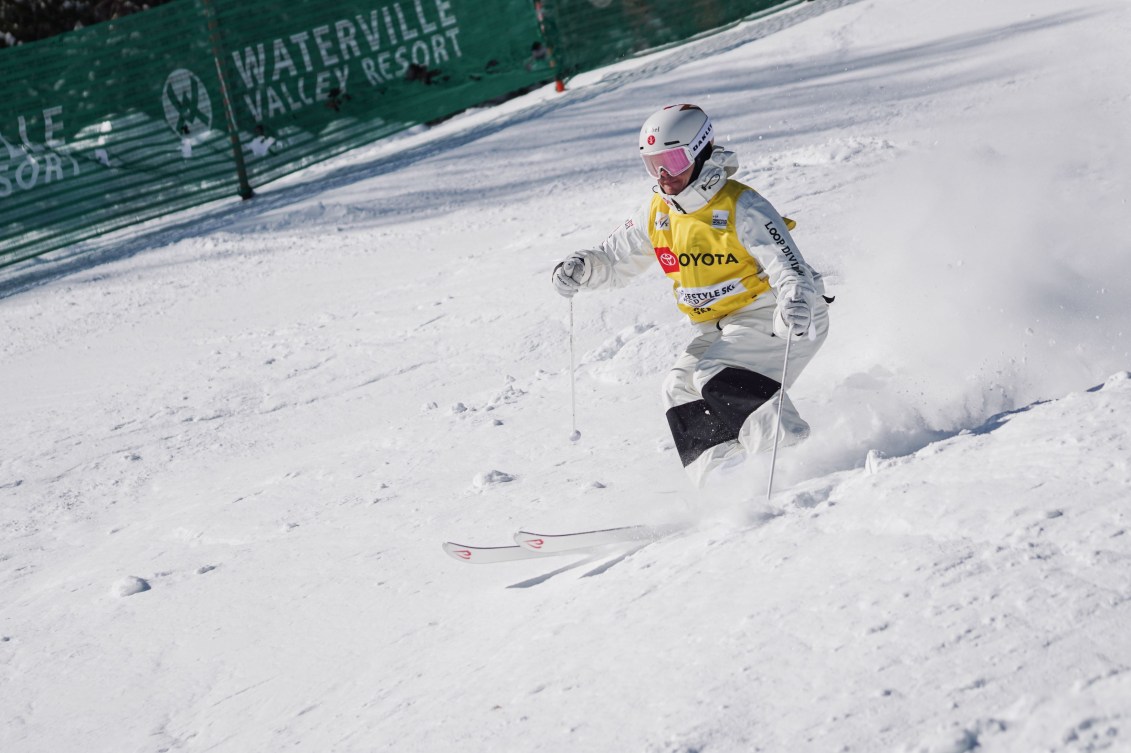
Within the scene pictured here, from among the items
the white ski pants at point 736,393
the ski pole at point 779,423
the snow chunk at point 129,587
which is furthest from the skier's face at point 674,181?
the snow chunk at point 129,587

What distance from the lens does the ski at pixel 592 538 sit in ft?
13.5

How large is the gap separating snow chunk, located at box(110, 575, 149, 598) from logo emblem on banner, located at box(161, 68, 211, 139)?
8198 millimetres

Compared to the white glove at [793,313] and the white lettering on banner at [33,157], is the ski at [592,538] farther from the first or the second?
the white lettering on banner at [33,157]

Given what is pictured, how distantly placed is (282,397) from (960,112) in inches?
250

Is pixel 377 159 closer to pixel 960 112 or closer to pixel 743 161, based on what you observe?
pixel 743 161

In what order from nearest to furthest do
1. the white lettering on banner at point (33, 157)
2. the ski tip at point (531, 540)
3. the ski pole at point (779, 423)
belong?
1. the ski pole at point (779, 423)
2. the ski tip at point (531, 540)
3. the white lettering on banner at point (33, 157)

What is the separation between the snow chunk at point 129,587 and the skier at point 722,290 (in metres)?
2.42

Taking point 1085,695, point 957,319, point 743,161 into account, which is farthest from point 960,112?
point 1085,695

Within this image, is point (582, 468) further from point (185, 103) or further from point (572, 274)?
point (185, 103)

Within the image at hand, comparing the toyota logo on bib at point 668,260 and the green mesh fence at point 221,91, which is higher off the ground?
the green mesh fence at point 221,91

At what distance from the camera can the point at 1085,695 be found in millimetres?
2277

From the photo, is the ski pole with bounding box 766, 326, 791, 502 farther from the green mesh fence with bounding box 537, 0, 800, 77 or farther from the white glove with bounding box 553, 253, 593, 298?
the green mesh fence with bounding box 537, 0, 800, 77

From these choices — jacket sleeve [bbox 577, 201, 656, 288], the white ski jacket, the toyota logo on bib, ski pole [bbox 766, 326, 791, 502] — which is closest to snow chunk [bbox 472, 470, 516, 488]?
jacket sleeve [bbox 577, 201, 656, 288]

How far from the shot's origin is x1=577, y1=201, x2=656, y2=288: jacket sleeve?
5.14 meters
